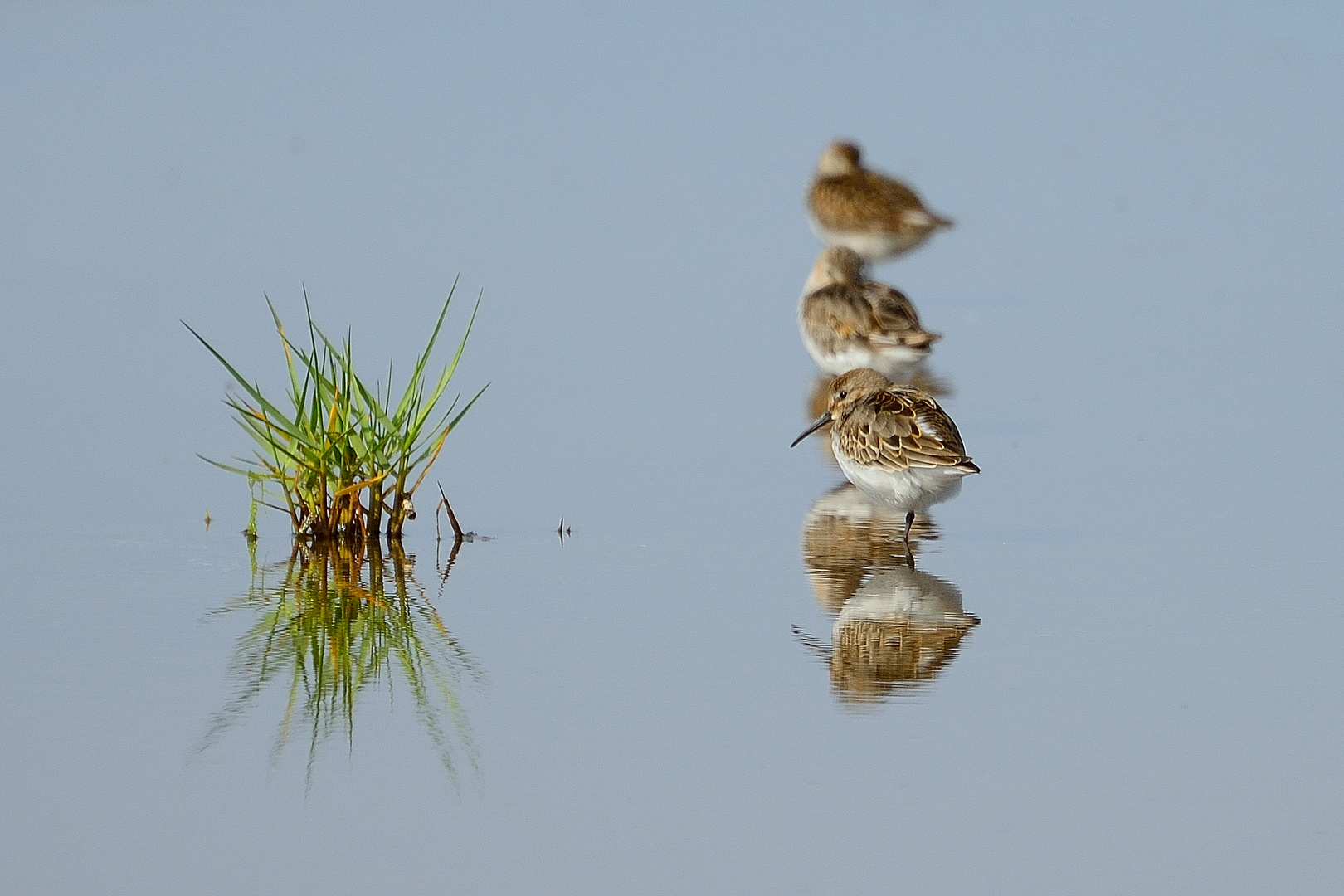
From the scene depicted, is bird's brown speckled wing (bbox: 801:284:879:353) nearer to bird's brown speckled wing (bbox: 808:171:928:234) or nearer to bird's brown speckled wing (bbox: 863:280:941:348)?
bird's brown speckled wing (bbox: 863:280:941:348)

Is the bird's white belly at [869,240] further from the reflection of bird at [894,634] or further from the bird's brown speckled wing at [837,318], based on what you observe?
the reflection of bird at [894,634]

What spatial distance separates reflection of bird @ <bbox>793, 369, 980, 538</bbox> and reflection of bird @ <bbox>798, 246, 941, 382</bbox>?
12.5ft

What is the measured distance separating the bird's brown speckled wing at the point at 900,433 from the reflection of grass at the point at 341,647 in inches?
78.0

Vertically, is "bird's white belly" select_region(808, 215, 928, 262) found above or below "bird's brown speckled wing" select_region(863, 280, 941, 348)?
above

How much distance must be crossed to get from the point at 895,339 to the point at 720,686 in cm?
712

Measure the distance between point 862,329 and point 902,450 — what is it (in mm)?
4766

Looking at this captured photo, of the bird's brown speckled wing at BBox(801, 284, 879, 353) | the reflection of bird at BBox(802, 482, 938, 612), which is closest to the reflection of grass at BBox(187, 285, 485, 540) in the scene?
the reflection of bird at BBox(802, 482, 938, 612)

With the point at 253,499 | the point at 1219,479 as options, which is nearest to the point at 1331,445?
the point at 1219,479

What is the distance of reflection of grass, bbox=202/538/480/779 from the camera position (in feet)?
18.9

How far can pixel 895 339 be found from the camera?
1299cm

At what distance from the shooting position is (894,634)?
6.73m

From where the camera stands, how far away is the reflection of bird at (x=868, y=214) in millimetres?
17125

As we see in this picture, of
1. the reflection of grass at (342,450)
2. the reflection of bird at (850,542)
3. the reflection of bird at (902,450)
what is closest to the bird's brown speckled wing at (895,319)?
the reflection of bird at (850,542)

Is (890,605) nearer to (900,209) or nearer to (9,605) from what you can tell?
(9,605)
